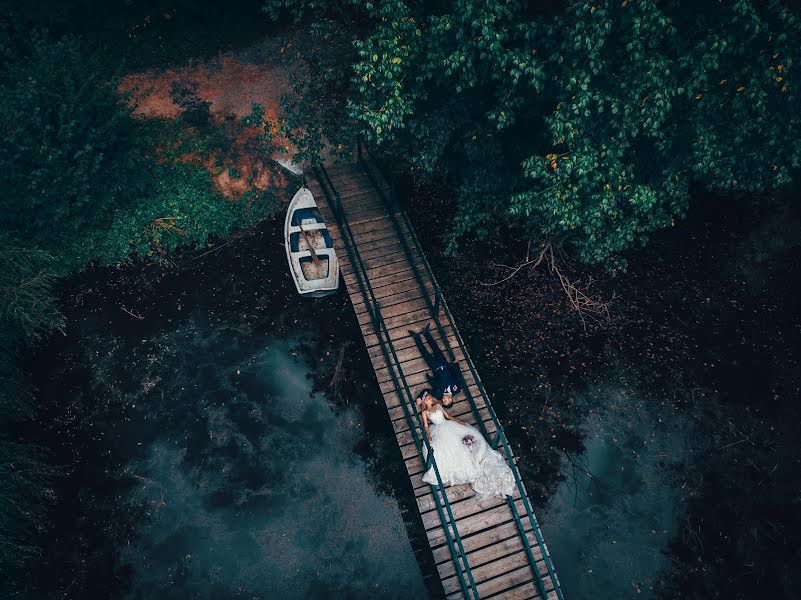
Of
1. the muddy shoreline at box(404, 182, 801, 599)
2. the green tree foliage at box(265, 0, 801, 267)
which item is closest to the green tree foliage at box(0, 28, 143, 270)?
the green tree foliage at box(265, 0, 801, 267)

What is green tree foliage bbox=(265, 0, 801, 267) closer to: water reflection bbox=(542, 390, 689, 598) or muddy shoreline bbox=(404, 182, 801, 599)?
muddy shoreline bbox=(404, 182, 801, 599)

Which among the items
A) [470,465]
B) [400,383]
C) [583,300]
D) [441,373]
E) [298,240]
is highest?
[298,240]

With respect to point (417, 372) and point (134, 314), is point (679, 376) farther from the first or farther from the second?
point (134, 314)

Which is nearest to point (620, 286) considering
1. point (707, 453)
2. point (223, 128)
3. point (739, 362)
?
point (739, 362)

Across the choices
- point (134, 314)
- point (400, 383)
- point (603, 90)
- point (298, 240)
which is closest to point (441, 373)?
point (400, 383)

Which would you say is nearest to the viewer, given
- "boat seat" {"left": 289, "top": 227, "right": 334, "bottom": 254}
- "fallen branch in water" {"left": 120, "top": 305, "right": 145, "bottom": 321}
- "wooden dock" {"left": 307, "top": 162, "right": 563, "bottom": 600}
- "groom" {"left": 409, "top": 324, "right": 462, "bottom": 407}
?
"wooden dock" {"left": 307, "top": 162, "right": 563, "bottom": 600}
